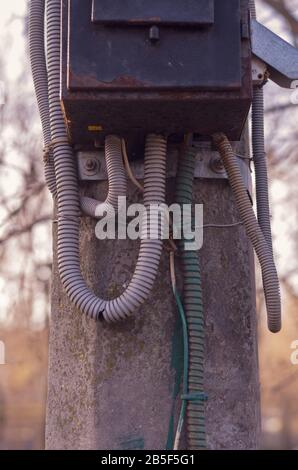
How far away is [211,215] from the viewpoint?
223cm

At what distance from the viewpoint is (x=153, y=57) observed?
1.90m

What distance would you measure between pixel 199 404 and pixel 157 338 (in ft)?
0.63

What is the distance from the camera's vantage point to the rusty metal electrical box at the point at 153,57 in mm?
1897

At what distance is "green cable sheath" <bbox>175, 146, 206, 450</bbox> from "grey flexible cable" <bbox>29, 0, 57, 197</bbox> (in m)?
0.37

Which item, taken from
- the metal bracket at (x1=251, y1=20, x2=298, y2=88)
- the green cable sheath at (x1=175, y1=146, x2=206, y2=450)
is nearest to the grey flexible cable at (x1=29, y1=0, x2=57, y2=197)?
the green cable sheath at (x1=175, y1=146, x2=206, y2=450)

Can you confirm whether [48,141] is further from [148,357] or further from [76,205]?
[148,357]

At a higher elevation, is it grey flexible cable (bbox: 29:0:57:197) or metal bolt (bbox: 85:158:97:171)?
grey flexible cable (bbox: 29:0:57:197)

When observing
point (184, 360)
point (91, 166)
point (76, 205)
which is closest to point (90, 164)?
point (91, 166)

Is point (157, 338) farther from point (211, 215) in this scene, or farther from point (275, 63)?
point (275, 63)

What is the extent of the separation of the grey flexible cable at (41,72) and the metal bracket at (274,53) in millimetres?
585

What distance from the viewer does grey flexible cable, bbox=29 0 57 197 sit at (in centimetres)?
232

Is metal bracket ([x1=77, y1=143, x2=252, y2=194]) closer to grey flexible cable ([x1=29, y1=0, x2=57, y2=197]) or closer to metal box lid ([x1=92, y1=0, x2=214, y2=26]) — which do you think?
grey flexible cable ([x1=29, y1=0, x2=57, y2=197])

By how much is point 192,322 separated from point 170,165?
0.41 metres
